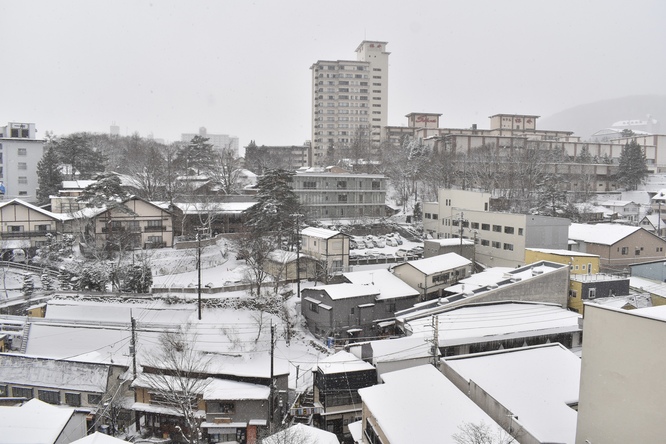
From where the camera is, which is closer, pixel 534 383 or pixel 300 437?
pixel 300 437

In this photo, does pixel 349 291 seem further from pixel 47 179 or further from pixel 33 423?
pixel 47 179

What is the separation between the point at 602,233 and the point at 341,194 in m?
14.3

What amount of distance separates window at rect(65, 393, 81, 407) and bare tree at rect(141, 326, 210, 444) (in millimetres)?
1683

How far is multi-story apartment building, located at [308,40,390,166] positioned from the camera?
54.6 meters

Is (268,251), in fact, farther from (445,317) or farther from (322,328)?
(445,317)

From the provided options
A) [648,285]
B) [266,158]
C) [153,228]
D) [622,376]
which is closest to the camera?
[622,376]

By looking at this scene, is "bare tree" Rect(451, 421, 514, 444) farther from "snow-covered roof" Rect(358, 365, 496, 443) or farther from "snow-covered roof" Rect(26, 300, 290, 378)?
"snow-covered roof" Rect(26, 300, 290, 378)

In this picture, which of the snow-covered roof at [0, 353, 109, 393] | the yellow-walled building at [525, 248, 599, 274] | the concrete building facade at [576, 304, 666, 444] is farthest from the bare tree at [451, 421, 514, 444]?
the yellow-walled building at [525, 248, 599, 274]

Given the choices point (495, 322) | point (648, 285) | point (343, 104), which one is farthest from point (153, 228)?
point (343, 104)

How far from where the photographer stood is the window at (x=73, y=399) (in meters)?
11.5

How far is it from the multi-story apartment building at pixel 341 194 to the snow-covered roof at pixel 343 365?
54.3ft

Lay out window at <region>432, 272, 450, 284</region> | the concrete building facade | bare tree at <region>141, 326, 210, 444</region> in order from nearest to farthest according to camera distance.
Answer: the concrete building facade < bare tree at <region>141, 326, 210, 444</region> < window at <region>432, 272, 450, 284</region>

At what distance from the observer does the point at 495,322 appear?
1413 cm

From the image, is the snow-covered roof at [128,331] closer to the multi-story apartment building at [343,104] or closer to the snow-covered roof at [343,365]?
the snow-covered roof at [343,365]
